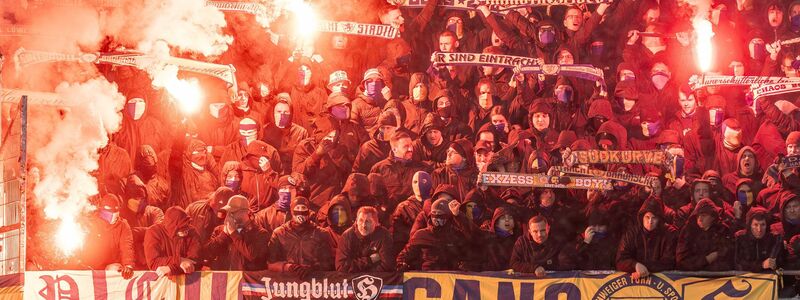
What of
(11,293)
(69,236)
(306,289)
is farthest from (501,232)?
(11,293)

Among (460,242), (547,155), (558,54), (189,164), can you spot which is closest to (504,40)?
(558,54)

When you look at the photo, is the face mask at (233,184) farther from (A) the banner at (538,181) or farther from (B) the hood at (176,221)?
(A) the banner at (538,181)

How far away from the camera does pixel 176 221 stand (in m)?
12.5

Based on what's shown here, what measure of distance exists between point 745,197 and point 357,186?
14.8 ft

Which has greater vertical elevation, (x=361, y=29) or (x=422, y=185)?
(x=361, y=29)

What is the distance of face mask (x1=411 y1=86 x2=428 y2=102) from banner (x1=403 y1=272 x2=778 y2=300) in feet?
6.99

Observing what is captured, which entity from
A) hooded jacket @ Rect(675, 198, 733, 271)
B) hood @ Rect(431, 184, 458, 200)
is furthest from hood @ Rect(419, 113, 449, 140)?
→ hooded jacket @ Rect(675, 198, 733, 271)

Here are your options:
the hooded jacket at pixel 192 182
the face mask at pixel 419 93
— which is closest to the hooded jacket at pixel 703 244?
the face mask at pixel 419 93

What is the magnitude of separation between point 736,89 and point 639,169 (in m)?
1.51

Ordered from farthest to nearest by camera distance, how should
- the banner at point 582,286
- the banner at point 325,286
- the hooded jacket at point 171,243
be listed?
the hooded jacket at point 171,243 → the banner at point 325,286 → the banner at point 582,286

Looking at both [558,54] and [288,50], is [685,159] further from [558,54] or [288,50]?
[288,50]

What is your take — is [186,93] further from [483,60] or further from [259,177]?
[483,60]

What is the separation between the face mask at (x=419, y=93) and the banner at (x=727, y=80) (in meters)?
3.13

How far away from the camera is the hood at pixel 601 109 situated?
12258 mm
